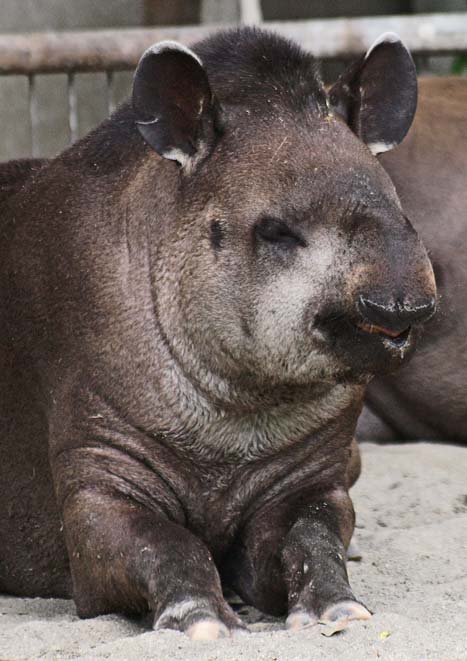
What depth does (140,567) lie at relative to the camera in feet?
13.4

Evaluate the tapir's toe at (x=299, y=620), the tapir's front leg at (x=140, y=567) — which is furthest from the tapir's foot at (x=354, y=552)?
the tapir's toe at (x=299, y=620)

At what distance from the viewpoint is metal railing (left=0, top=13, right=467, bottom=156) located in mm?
7938

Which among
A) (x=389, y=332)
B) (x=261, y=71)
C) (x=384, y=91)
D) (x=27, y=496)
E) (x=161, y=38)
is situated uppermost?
(x=261, y=71)

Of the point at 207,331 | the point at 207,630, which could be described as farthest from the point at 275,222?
the point at 207,630

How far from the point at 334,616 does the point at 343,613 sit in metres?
0.02

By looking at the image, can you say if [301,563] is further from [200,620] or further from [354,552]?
[354,552]

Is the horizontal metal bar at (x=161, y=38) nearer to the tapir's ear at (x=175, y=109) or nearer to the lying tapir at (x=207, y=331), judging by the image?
the lying tapir at (x=207, y=331)

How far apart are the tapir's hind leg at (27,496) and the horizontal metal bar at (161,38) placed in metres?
3.52

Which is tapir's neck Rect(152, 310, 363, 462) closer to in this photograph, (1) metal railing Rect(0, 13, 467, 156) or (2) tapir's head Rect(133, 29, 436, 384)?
(2) tapir's head Rect(133, 29, 436, 384)

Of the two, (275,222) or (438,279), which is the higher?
(275,222)

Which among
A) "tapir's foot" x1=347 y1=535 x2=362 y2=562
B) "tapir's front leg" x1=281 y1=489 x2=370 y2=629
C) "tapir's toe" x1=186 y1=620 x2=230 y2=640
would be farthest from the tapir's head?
"tapir's foot" x1=347 y1=535 x2=362 y2=562

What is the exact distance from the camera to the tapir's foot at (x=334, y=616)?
3.90 meters

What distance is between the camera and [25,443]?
15.5 feet

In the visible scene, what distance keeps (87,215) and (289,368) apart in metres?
0.89
